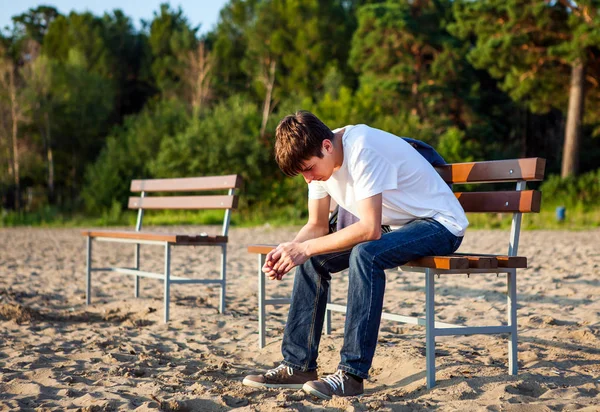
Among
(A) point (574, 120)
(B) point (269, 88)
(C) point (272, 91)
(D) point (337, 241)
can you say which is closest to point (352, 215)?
(D) point (337, 241)

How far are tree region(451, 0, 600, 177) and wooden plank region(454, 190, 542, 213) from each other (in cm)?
1962

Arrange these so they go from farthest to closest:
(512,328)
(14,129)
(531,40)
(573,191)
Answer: (14,129) < (531,40) < (573,191) < (512,328)

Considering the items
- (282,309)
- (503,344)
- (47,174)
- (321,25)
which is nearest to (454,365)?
(503,344)

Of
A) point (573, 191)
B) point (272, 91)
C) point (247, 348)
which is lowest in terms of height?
point (247, 348)

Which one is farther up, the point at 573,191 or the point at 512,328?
the point at 573,191

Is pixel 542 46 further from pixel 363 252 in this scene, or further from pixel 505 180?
pixel 363 252

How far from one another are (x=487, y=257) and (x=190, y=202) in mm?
3622

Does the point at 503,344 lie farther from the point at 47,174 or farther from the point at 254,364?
the point at 47,174

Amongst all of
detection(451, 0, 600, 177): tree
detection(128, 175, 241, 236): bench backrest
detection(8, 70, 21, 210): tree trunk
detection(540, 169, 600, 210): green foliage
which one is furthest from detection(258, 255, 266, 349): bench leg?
detection(8, 70, 21, 210): tree trunk

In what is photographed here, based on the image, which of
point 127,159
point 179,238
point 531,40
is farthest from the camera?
point 127,159

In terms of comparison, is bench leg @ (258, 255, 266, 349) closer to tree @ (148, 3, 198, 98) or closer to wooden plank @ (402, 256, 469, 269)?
wooden plank @ (402, 256, 469, 269)

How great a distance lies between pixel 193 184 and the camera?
638 cm

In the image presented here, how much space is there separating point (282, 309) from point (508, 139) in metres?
33.2

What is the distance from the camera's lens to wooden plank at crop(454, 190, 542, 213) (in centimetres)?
355
